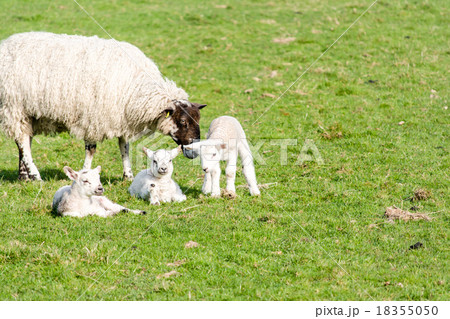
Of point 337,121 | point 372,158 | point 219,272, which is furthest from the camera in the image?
point 337,121

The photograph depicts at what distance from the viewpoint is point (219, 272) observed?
7.24 m

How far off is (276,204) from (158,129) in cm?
325

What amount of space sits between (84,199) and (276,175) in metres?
4.33

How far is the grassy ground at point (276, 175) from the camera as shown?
7.04 meters

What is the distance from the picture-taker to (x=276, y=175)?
38.3 ft

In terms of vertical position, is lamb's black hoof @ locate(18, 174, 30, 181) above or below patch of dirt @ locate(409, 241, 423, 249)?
below

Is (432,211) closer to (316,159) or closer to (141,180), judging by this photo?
(316,159)

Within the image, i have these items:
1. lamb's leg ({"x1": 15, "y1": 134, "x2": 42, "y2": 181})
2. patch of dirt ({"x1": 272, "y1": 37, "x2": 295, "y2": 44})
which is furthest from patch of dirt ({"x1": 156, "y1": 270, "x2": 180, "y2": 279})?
patch of dirt ({"x1": 272, "y1": 37, "x2": 295, "y2": 44})

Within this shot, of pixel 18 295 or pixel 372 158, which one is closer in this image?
pixel 18 295

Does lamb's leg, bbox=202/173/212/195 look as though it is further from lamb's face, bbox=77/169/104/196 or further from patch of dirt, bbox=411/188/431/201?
patch of dirt, bbox=411/188/431/201

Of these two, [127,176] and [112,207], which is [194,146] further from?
[127,176]

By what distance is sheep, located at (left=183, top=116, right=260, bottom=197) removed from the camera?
9.35 m

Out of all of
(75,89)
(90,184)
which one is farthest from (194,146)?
(75,89)
